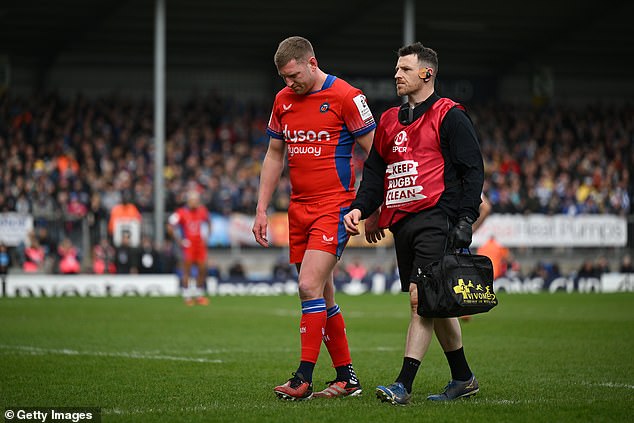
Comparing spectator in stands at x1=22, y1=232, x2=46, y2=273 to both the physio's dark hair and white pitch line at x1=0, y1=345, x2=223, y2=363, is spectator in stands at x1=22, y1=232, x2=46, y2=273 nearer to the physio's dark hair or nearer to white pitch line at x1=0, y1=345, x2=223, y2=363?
white pitch line at x1=0, y1=345, x2=223, y2=363

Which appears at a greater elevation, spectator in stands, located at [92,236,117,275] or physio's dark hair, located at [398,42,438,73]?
physio's dark hair, located at [398,42,438,73]

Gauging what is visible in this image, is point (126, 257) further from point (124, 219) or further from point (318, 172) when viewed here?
point (318, 172)

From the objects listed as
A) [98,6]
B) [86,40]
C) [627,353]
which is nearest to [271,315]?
[627,353]

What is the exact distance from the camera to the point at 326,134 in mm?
7465

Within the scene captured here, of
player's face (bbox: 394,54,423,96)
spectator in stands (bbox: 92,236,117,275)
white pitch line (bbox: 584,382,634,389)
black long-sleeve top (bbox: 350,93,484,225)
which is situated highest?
player's face (bbox: 394,54,423,96)

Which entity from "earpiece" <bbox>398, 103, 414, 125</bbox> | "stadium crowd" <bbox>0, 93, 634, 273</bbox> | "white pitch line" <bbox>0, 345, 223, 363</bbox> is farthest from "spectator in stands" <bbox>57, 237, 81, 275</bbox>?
"earpiece" <bbox>398, 103, 414, 125</bbox>

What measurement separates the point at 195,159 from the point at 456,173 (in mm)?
26164

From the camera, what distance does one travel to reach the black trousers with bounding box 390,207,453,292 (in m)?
6.87

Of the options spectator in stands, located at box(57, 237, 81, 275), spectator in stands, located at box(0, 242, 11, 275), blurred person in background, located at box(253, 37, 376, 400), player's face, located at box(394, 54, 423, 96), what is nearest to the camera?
player's face, located at box(394, 54, 423, 96)

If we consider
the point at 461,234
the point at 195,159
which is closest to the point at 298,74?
the point at 461,234

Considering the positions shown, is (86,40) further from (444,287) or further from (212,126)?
(444,287)

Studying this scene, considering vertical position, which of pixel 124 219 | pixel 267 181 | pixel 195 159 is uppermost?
pixel 195 159

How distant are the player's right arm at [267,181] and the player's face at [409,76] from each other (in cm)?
109

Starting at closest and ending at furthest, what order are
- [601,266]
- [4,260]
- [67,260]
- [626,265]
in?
1. [4,260]
2. [67,260]
3. [601,266]
4. [626,265]
